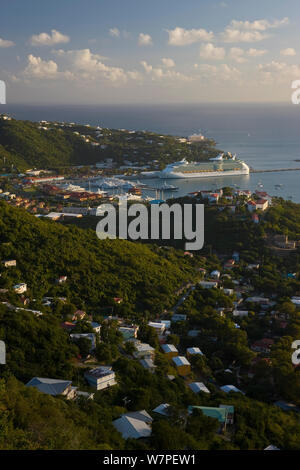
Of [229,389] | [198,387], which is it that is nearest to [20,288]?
[198,387]

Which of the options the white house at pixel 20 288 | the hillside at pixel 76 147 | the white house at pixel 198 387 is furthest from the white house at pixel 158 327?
the hillside at pixel 76 147

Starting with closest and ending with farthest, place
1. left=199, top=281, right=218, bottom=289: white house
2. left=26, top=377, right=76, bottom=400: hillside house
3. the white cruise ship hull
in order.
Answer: left=26, top=377, right=76, bottom=400: hillside house < left=199, top=281, right=218, bottom=289: white house < the white cruise ship hull

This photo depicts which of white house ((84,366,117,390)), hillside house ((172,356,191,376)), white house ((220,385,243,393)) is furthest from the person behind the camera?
hillside house ((172,356,191,376))

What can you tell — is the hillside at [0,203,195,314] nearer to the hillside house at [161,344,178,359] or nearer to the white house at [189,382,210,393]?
the hillside house at [161,344,178,359]

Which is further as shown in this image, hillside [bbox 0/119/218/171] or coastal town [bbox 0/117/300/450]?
hillside [bbox 0/119/218/171]

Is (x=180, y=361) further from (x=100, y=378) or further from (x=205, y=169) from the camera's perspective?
(x=205, y=169)

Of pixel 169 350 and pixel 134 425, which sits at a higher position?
pixel 134 425

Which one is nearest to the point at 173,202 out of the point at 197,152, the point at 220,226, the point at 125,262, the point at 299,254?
the point at 220,226

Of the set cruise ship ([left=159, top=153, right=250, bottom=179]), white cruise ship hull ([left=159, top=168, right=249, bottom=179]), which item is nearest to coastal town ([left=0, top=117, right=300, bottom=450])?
white cruise ship hull ([left=159, top=168, right=249, bottom=179])
